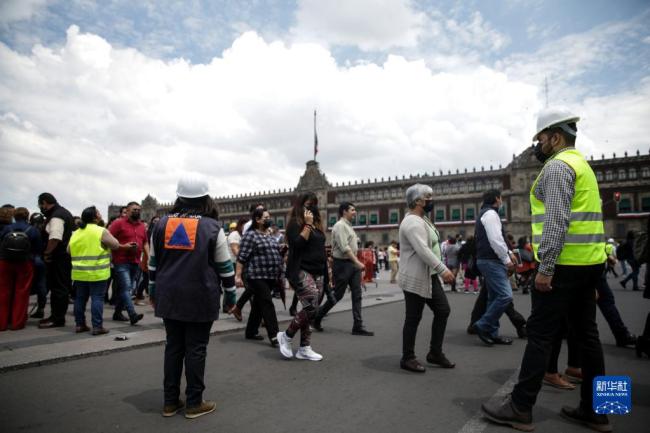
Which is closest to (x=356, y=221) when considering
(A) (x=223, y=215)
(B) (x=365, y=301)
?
(A) (x=223, y=215)

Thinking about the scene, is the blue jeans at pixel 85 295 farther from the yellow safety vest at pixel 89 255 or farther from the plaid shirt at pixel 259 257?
the plaid shirt at pixel 259 257

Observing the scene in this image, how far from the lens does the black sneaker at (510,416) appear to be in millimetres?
2521

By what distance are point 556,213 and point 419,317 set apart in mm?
1766

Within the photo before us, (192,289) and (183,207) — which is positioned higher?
(183,207)

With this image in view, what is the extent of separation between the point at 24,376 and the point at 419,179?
51.7 meters

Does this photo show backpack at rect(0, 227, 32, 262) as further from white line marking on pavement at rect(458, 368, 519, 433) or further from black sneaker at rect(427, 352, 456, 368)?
white line marking on pavement at rect(458, 368, 519, 433)

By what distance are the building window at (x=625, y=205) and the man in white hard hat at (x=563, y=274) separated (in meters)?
49.1

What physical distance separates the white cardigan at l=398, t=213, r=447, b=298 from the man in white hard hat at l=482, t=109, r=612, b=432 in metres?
1.17

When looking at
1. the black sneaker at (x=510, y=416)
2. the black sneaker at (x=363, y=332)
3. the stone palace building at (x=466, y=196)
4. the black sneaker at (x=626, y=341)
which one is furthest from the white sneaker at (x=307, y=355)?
the stone palace building at (x=466, y=196)

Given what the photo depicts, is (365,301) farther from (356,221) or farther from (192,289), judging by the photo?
(356,221)

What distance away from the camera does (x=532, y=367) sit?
2541mm

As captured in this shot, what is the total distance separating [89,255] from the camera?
209 inches

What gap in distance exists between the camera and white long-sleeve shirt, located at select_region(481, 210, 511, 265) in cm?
476

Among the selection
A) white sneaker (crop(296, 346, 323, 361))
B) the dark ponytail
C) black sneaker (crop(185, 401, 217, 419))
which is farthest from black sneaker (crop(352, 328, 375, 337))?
the dark ponytail
